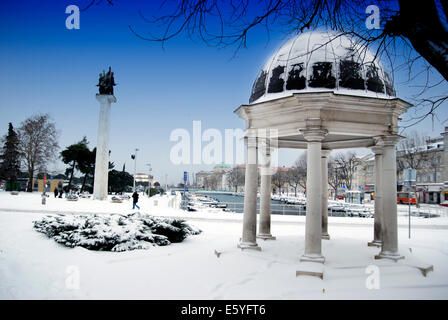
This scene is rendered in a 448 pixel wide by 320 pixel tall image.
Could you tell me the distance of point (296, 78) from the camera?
29.4 feet

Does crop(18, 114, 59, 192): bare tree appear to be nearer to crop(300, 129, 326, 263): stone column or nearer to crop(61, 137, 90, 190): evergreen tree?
crop(61, 137, 90, 190): evergreen tree

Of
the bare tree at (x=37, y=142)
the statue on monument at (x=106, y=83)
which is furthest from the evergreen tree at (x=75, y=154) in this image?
the statue on monument at (x=106, y=83)

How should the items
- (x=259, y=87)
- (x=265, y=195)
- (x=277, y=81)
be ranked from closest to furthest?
(x=277, y=81), (x=259, y=87), (x=265, y=195)

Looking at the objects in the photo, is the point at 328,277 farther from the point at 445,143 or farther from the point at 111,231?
the point at 445,143

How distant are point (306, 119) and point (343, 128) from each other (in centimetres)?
113

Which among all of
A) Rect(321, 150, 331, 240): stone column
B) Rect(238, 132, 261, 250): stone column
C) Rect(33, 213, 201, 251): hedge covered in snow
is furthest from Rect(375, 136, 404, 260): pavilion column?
Rect(33, 213, 201, 251): hedge covered in snow

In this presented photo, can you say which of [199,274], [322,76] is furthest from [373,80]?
[199,274]

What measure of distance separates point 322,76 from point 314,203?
3.53m

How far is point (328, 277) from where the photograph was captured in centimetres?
Answer: 703

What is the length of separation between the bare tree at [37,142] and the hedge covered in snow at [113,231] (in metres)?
47.0

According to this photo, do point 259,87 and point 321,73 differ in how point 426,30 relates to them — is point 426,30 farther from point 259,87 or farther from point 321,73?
point 259,87

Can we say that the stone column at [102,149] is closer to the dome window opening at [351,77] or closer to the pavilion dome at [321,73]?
the pavilion dome at [321,73]
